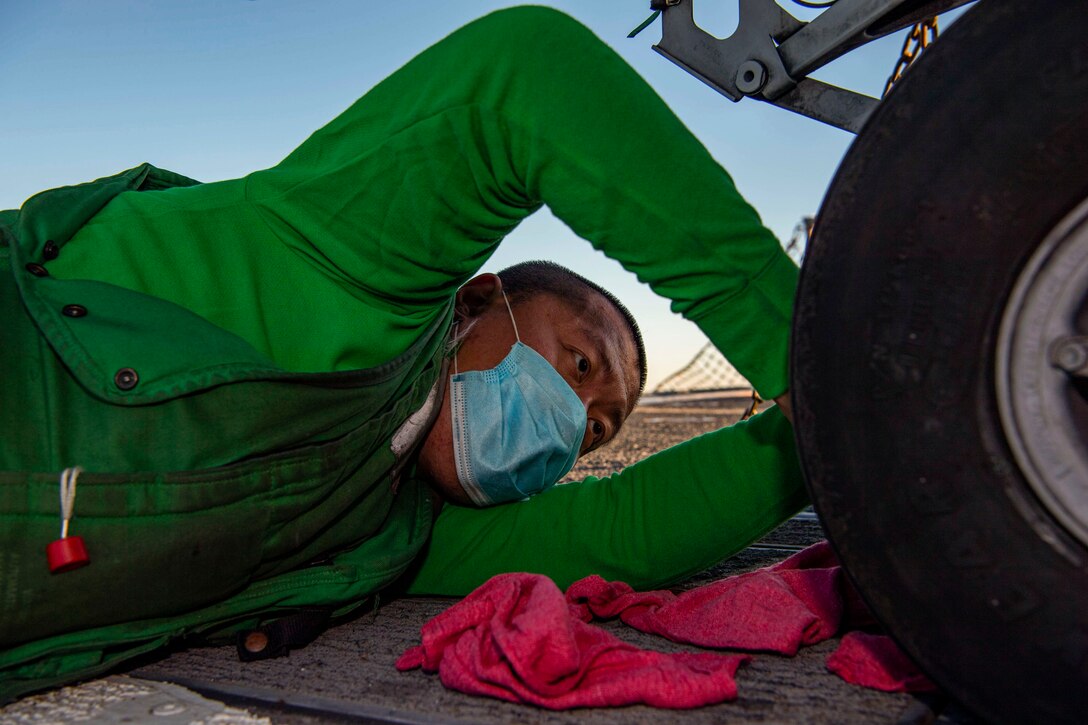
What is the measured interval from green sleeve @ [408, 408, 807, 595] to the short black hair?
50cm

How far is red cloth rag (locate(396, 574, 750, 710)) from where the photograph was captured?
3.62ft

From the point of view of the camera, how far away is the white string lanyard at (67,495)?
1.14 m

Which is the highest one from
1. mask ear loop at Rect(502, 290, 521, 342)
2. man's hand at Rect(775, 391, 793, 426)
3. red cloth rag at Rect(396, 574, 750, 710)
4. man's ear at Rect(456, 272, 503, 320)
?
man's ear at Rect(456, 272, 503, 320)

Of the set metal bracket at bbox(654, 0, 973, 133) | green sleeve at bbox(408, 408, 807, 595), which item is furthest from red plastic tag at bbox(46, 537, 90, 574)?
metal bracket at bbox(654, 0, 973, 133)

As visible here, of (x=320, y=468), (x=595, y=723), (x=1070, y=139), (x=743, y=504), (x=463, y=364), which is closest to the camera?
(x=1070, y=139)

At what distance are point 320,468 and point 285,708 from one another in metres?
0.39

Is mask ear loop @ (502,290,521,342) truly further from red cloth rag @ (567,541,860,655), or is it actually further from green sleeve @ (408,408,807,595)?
red cloth rag @ (567,541,860,655)

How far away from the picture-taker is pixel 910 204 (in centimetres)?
89

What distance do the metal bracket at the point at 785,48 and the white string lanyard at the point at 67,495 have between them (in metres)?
1.43

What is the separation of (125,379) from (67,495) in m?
0.18

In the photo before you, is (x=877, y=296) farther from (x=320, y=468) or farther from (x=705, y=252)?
(x=320, y=468)

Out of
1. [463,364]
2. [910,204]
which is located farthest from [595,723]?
[463,364]

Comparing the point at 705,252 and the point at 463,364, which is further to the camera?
the point at 463,364

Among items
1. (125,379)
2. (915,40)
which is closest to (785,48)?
(915,40)
